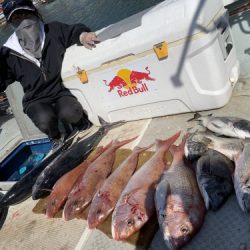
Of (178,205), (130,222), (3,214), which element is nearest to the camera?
(178,205)

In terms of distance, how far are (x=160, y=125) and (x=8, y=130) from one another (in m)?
3.44

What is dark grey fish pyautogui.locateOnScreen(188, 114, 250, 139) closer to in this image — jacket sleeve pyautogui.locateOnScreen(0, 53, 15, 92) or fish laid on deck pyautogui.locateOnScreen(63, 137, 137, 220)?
fish laid on deck pyautogui.locateOnScreen(63, 137, 137, 220)

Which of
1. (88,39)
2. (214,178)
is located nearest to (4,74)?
(88,39)

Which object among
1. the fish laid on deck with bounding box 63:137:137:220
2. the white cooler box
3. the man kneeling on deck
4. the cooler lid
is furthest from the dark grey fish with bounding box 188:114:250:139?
the man kneeling on deck

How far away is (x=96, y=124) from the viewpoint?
15.0ft

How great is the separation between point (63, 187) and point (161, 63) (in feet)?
5.28

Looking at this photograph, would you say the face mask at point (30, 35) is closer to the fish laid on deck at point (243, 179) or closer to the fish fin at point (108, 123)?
the fish fin at point (108, 123)

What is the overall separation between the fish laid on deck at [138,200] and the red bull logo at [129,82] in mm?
908

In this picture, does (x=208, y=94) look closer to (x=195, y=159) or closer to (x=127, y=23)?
(x=195, y=159)

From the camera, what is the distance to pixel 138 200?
106 inches

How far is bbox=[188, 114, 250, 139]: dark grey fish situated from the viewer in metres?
2.96

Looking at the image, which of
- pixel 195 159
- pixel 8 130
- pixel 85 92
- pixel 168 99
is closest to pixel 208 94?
pixel 168 99

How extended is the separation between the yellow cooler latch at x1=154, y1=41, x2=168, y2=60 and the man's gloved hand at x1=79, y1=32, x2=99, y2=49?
31.4 inches

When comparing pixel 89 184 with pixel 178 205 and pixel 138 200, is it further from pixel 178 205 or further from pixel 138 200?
pixel 178 205
